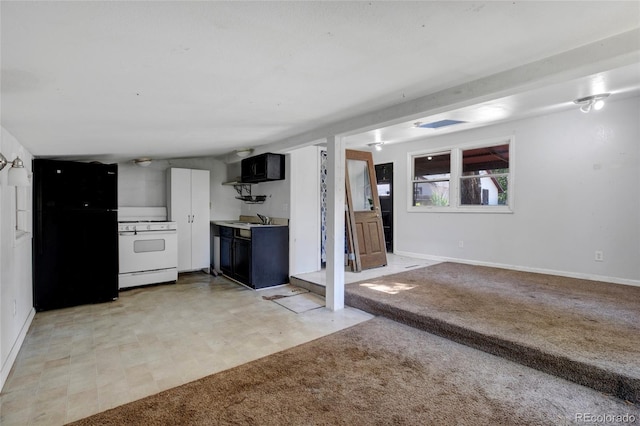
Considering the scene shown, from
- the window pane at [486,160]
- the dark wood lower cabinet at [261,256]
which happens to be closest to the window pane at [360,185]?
the dark wood lower cabinet at [261,256]

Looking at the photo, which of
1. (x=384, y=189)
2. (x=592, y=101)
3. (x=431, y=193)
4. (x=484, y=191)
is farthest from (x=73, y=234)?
(x=592, y=101)

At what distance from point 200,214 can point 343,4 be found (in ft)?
16.7

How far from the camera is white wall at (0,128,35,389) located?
232 centimetres

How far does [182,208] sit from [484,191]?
5.26 m

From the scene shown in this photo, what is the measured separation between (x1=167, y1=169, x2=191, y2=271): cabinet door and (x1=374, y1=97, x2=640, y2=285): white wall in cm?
483

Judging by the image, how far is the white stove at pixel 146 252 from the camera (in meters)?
4.64

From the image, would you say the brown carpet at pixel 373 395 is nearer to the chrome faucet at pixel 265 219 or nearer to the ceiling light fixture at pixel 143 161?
the chrome faucet at pixel 265 219

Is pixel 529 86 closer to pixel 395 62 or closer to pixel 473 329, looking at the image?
pixel 395 62

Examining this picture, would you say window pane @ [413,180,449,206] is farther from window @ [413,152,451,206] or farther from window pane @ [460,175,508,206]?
window pane @ [460,175,508,206]

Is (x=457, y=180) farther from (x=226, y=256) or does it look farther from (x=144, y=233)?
(x=144, y=233)

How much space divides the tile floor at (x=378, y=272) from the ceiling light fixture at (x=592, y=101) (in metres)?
3.10

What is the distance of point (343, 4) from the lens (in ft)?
4.14

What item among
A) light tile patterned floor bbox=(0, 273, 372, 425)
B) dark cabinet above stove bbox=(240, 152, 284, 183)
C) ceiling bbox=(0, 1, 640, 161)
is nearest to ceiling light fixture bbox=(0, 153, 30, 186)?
ceiling bbox=(0, 1, 640, 161)

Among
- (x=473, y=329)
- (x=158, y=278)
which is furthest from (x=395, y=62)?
(x=158, y=278)
